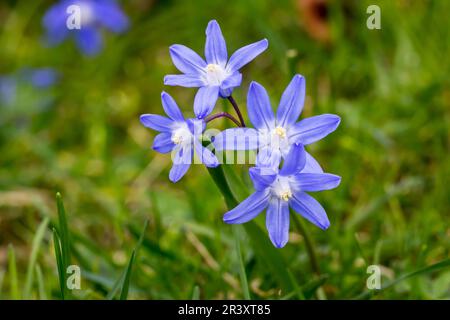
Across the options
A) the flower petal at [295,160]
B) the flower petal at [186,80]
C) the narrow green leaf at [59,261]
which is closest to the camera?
the flower petal at [295,160]

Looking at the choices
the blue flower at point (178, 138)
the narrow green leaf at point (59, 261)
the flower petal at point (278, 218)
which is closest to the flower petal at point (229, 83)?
the blue flower at point (178, 138)

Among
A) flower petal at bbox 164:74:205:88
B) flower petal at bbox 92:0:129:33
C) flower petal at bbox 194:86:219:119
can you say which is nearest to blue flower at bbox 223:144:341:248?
flower petal at bbox 194:86:219:119

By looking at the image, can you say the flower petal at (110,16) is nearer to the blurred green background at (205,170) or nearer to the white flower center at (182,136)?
the blurred green background at (205,170)

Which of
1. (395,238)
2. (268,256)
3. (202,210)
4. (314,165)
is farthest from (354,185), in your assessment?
(314,165)

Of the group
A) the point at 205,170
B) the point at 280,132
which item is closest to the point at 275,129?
the point at 280,132

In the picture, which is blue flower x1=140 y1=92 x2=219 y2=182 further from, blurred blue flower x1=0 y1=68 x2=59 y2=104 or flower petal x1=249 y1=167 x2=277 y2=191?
blurred blue flower x1=0 y1=68 x2=59 y2=104
